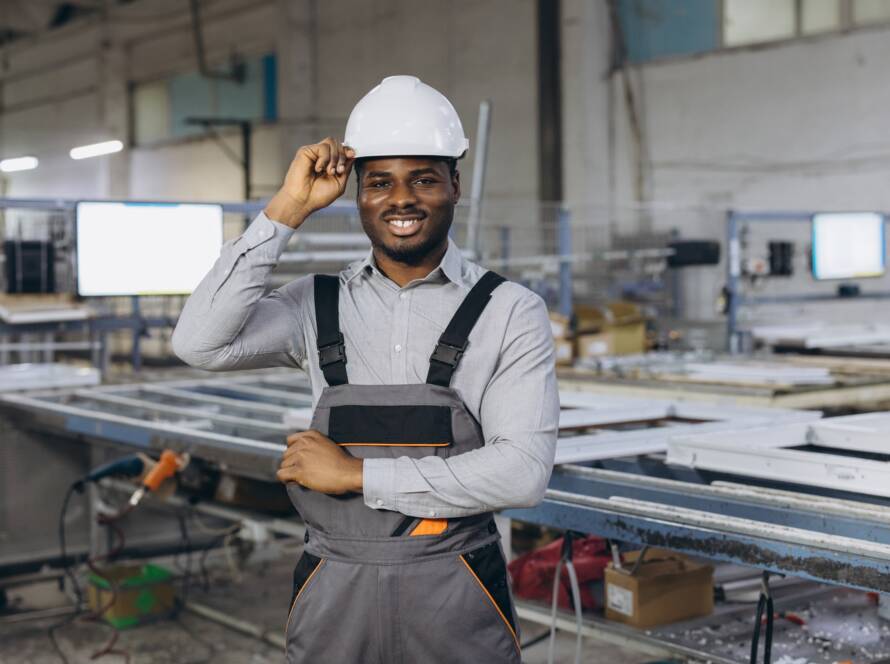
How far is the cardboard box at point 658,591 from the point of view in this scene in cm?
220

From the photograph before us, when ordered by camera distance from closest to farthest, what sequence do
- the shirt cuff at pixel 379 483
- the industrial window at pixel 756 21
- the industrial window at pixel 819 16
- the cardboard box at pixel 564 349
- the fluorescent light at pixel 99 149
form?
the shirt cuff at pixel 379 483 → the fluorescent light at pixel 99 149 → the cardboard box at pixel 564 349 → the industrial window at pixel 819 16 → the industrial window at pixel 756 21

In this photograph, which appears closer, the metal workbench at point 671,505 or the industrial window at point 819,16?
the metal workbench at point 671,505

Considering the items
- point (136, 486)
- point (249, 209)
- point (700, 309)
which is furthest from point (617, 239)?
point (136, 486)

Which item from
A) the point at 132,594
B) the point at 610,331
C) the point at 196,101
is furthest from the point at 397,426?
the point at 196,101

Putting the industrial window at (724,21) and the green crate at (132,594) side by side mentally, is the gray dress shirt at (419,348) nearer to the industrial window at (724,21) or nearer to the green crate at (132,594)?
the green crate at (132,594)

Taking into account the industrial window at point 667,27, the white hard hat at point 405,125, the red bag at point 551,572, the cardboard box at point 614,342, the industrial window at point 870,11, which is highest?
the industrial window at point 667,27

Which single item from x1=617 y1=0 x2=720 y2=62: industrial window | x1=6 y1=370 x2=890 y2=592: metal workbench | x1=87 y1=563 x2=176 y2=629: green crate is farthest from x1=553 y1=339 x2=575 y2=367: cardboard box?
x1=617 y1=0 x2=720 y2=62: industrial window

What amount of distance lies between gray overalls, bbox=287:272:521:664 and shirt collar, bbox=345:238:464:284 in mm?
61

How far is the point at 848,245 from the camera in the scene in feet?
21.0

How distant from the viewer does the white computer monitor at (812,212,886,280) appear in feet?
20.7

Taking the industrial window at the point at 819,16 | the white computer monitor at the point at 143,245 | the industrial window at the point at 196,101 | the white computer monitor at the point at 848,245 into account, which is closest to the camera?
the white computer monitor at the point at 143,245

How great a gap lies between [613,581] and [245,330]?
112cm

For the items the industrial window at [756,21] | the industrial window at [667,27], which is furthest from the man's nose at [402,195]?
the industrial window at [667,27]

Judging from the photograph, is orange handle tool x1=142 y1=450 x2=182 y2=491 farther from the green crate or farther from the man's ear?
the man's ear
